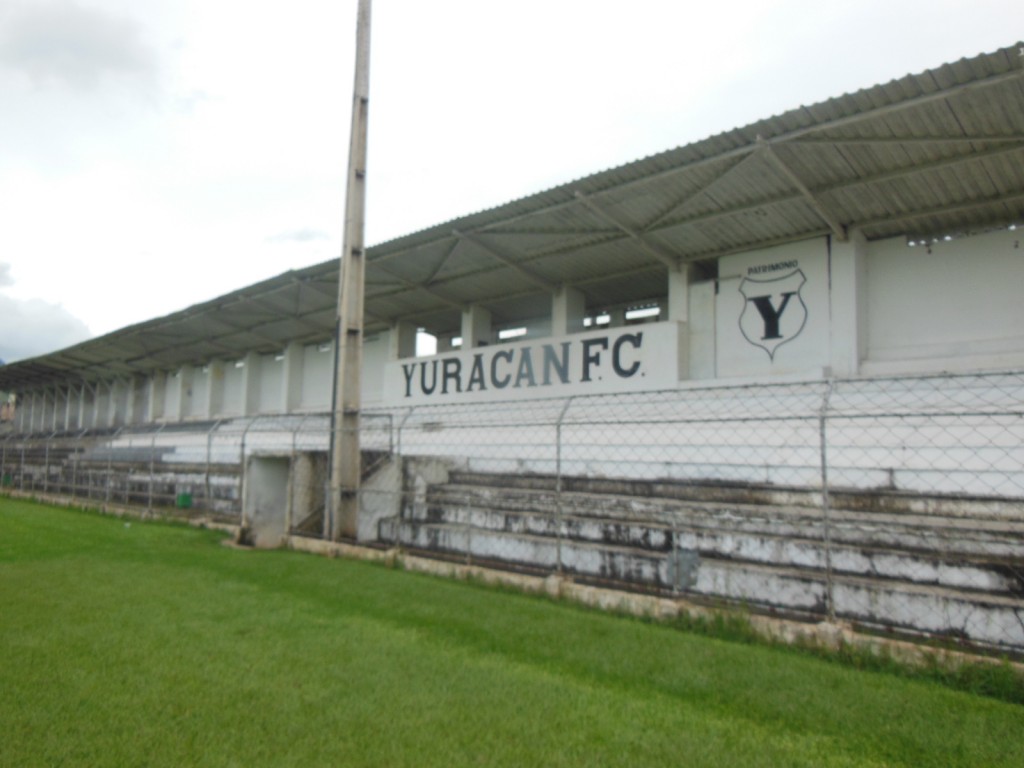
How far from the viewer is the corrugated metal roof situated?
24.6 ft

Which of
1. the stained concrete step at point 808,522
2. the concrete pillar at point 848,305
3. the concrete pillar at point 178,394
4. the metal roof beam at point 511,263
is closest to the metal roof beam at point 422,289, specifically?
the metal roof beam at point 511,263

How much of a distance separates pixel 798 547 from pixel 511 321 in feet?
41.1

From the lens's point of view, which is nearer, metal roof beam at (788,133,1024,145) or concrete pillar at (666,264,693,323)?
metal roof beam at (788,133,1024,145)

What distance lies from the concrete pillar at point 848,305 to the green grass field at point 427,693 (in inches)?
280

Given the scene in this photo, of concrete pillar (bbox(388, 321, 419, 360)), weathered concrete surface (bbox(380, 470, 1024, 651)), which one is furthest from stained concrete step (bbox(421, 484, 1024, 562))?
concrete pillar (bbox(388, 321, 419, 360))

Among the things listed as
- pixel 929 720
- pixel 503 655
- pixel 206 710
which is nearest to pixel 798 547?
pixel 929 720

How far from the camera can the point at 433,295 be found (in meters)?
15.7

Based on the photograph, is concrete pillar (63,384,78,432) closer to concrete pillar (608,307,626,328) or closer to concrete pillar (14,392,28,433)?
concrete pillar (14,392,28,433)

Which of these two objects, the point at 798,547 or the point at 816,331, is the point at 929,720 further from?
the point at 816,331

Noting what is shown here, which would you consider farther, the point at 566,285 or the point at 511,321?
the point at 511,321

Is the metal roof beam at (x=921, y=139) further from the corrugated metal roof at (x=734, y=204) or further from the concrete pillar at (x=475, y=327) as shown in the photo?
the concrete pillar at (x=475, y=327)

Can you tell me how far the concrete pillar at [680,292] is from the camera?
12352 mm

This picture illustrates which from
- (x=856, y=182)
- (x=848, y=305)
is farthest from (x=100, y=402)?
(x=856, y=182)

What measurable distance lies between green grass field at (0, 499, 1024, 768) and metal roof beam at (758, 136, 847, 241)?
6.29 metres
